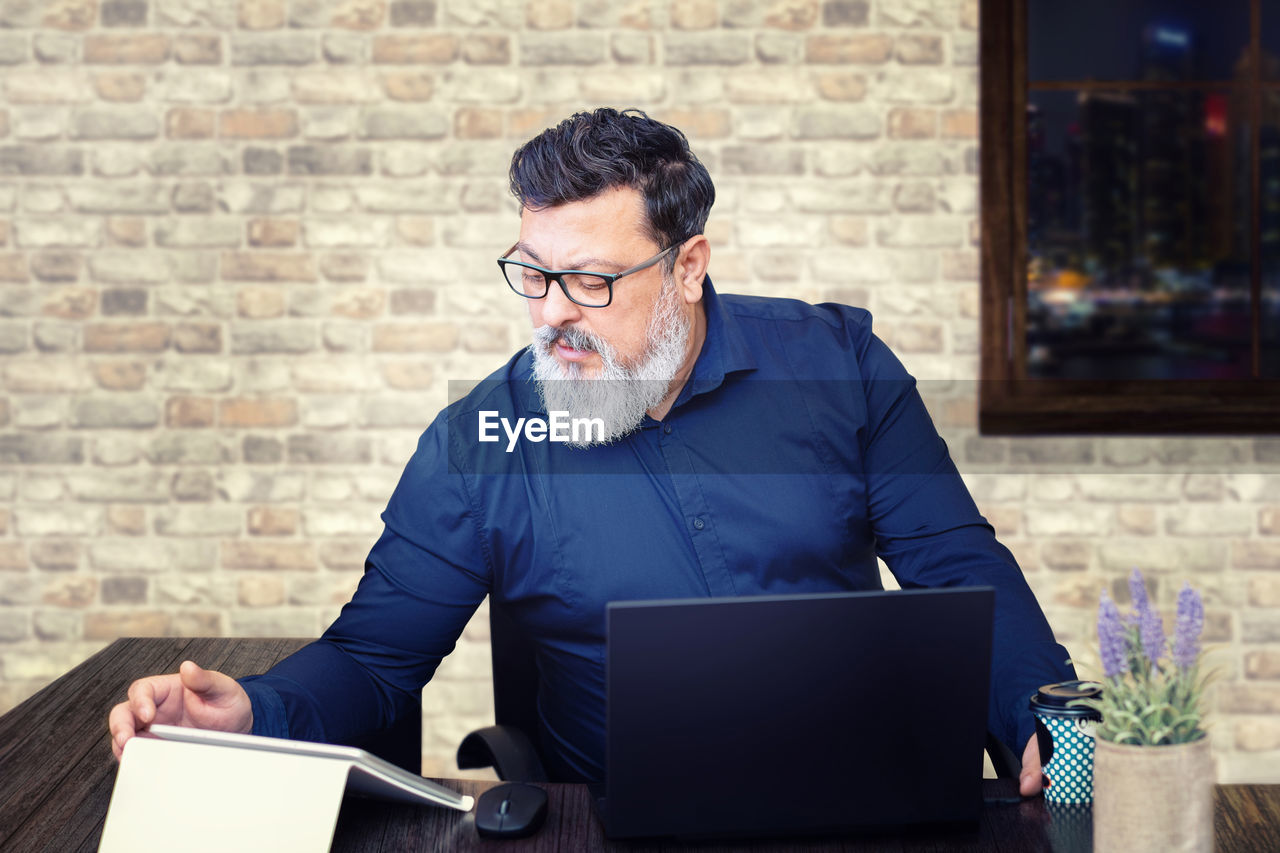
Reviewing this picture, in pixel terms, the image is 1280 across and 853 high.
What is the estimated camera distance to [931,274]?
263 cm

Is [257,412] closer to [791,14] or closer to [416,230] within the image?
[416,230]

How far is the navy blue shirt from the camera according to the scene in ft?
4.84

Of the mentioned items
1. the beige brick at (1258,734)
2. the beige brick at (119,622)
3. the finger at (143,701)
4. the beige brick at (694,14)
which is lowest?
the beige brick at (1258,734)

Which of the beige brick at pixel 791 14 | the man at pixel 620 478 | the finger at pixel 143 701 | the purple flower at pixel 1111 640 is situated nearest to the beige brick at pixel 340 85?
the beige brick at pixel 791 14

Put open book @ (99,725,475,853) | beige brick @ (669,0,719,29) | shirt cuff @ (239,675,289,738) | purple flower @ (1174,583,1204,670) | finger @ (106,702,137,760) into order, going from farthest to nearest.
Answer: beige brick @ (669,0,719,29) < shirt cuff @ (239,675,289,738) < finger @ (106,702,137,760) < open book @ (99,725,475,853) < purple flower @ (1174,583,1204,670)

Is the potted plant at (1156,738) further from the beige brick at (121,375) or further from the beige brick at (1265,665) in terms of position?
the beige brick at (121,375)

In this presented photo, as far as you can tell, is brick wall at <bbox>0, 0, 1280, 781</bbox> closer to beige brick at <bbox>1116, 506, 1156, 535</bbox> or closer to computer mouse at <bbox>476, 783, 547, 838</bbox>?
beige brick at <bbox>1116, 506, 1156, 535</bbox>

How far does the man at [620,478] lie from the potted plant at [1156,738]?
0.53 m

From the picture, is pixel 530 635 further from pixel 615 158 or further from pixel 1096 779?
pixel 1096 779

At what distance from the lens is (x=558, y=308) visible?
4.86ft

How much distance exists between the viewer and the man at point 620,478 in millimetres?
1475

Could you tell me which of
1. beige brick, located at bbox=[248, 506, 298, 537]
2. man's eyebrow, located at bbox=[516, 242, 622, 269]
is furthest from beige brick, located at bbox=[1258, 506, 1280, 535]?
beige brick, located at bbox=[248, 506, 298, 537]

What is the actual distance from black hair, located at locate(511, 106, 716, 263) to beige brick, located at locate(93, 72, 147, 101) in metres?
1.54

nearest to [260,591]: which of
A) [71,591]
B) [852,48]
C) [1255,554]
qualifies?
[71,591]
